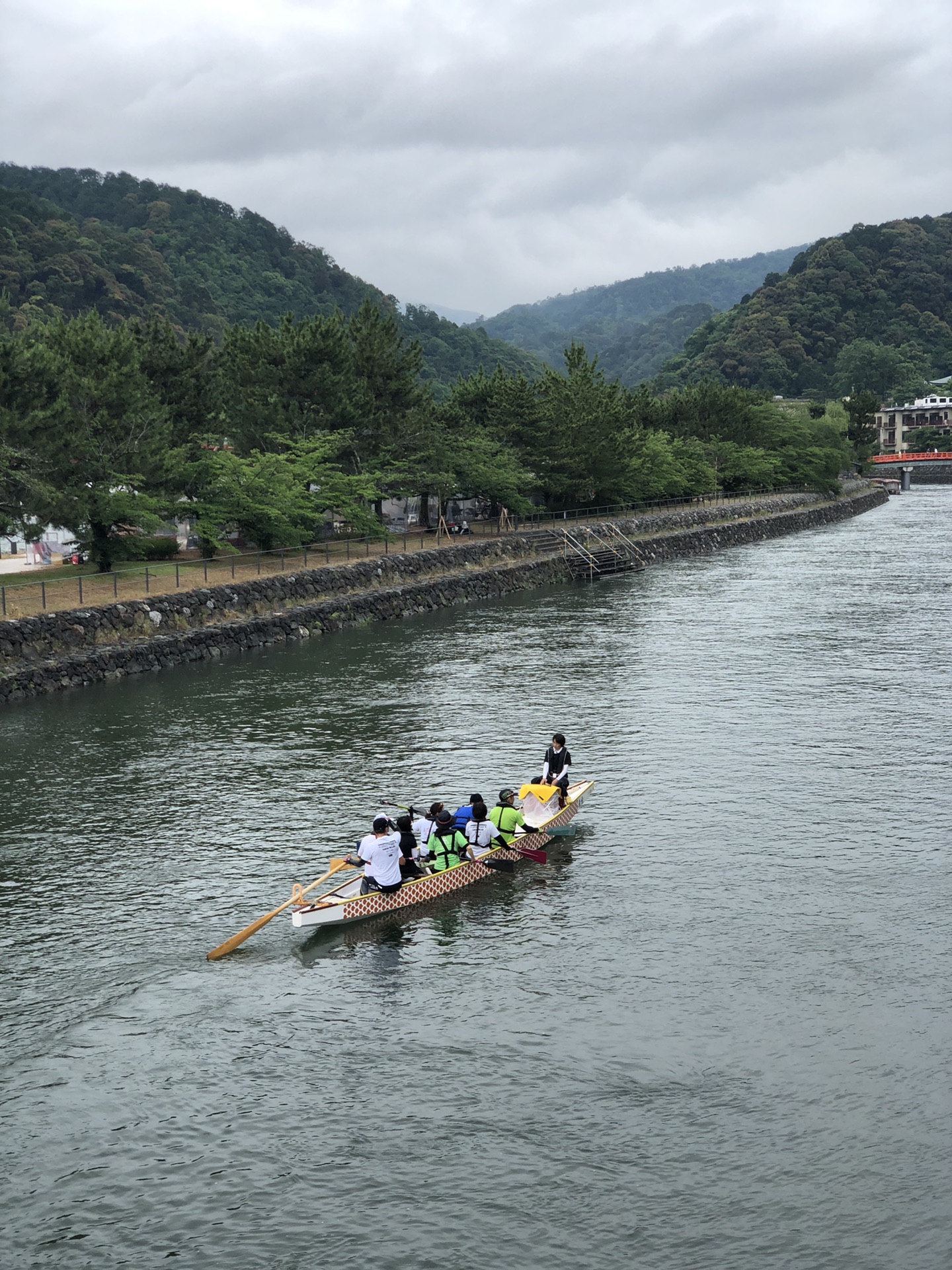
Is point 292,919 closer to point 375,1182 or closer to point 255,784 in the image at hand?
point 375,1182

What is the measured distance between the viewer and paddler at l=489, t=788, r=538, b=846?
82.3 ft

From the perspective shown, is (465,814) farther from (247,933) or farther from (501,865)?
(247,933)

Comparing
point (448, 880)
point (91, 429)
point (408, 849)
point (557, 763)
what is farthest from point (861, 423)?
point (408, 849)

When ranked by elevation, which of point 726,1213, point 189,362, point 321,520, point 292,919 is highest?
point 189,362

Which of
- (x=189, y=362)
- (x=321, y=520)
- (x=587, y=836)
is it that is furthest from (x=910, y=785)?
(x=189, y=362)

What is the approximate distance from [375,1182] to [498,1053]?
325 centimetres

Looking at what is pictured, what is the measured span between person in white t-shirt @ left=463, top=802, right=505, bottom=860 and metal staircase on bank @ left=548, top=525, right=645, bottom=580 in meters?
55.5

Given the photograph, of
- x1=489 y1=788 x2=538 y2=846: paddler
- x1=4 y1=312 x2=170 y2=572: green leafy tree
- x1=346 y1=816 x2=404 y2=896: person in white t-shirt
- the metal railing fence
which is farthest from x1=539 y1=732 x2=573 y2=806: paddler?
x1=4 y1=312 x2=170 y2=572: green leafy tree

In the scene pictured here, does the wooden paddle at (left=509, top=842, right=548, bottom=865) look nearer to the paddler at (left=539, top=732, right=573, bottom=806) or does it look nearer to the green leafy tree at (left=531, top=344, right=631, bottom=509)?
the paddler at (left=539, top=732, right=573, bottom=806)

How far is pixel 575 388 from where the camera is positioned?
9444 centimetres

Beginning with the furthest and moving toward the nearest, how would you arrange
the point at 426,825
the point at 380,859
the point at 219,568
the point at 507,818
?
the point at 219,568, the point at 507,818, the point at 426,825, the point at 380,859

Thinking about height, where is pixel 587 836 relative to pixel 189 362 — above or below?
below

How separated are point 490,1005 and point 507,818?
6608 mm

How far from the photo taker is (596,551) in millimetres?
83000
